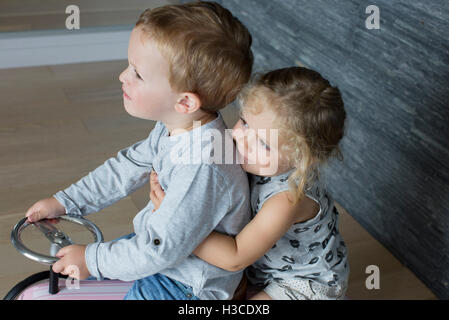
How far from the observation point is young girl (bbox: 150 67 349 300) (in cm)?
100

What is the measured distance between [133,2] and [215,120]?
2.05 m

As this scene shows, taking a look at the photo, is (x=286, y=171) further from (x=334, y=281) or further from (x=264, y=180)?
(x=334, y=281)

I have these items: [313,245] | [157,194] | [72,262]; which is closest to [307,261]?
[313,245]

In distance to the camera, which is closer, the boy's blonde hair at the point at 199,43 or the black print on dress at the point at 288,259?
the boy's blonde hair at the point at 199,43

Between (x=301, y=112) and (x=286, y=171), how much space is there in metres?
0.13

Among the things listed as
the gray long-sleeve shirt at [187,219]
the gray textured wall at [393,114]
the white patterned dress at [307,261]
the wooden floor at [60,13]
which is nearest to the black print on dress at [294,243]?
the white patterned dress at [307,261]

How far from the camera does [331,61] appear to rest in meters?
1.90

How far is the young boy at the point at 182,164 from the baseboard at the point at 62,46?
197 centimetres

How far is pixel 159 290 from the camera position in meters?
1.09

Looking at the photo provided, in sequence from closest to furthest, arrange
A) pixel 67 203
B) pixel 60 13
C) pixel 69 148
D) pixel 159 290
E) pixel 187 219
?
pixel 187 219
pixel 159 290
pixel 67 203
pixel 69 148
pixel 60 13

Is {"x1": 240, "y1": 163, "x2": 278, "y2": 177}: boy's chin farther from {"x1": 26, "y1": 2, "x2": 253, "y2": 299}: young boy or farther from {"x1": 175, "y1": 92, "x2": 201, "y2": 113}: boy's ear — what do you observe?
{"x1": 175, "y1": 92, "x2": 201, "y2": 113}: boy's ear

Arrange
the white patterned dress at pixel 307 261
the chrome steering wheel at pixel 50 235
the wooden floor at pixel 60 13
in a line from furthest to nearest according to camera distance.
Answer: the wooden floor at pixel 60 13, the white patterned dress at pixel 307 261, the chrome steering wheel at pixel 50 235

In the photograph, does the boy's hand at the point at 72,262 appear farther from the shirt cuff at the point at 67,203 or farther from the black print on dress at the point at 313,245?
the black print on dress at the point at 313,245

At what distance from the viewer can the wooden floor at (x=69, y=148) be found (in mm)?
1740
